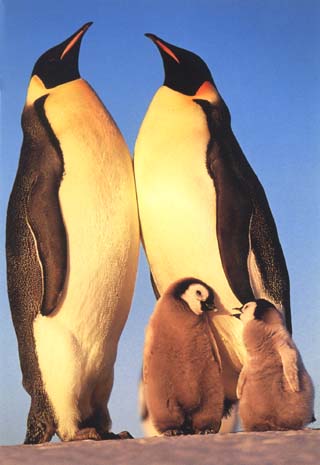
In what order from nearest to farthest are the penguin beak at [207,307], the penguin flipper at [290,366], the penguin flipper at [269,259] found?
the penguin flipper at [290,366] → the penguin beak at [207,307] → the penguin flipper at [269,259]

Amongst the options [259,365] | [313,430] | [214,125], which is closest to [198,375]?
[259,365]

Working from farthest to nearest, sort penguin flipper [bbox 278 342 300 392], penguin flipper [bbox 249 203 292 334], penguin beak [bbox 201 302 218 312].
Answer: penguin flipper [bbox 249 203 292 334] < penguin beak [bbox 201 302 218 312] < penguin flipper [bbox 278 342 300 392]

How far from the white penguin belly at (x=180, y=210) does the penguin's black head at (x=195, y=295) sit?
0.08 metres

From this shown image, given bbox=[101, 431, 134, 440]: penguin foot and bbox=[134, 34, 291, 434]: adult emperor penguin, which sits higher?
bbox=[134, 34, 291, 434]: adult emperor penguin

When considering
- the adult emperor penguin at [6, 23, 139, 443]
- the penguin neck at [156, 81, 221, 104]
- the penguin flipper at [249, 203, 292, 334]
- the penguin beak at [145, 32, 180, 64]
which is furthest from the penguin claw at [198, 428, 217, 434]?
the penguin beak at [145, 32, 180, 64]

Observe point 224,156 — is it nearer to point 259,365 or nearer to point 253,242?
point 253,242

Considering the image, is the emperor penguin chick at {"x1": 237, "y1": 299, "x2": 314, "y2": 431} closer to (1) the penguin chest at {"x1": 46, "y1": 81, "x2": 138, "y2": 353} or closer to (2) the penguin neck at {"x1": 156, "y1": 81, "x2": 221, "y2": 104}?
(1) the penguin chest at {"x1": 46, "y1": 81, "x2": 138, "y2": 353}

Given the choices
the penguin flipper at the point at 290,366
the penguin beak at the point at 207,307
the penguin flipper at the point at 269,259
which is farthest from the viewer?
the penguin flipper at the point at 269,259

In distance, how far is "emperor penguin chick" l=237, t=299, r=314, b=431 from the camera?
78.1 inches

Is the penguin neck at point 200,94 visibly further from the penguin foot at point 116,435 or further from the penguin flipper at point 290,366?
the penguin foot at point 116,435

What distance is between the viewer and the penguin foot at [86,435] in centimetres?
204

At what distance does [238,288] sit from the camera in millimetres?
2158

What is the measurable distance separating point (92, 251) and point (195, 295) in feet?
0.88

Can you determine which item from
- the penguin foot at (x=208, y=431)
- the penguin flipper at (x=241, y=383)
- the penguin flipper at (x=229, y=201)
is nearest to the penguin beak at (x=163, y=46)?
the penguin flipper at (x=229, y=201)
